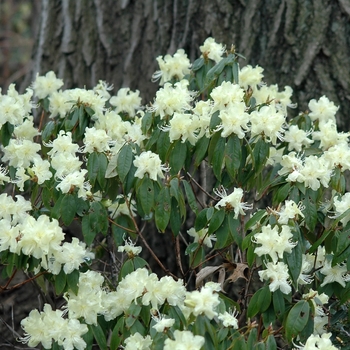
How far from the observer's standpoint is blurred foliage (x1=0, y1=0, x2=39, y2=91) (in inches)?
326

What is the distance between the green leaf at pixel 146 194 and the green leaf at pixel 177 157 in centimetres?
10

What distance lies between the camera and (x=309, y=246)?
2.41 meters

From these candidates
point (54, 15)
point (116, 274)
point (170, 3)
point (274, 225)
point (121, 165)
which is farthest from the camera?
point (54, 15)

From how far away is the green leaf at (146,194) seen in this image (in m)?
2.19

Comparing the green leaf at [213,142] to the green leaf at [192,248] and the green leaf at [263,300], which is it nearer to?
the green leaf at [192,248]

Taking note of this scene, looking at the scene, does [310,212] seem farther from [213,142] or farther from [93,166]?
[93,166]

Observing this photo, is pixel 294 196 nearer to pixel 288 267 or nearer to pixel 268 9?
pixel 288 267

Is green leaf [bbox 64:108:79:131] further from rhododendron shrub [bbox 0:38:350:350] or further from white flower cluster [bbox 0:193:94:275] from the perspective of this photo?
white flower cluster [bbox 0:193:94:275]

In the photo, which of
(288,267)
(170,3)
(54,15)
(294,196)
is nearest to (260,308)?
(288,267)

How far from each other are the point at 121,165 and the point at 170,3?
1.70m

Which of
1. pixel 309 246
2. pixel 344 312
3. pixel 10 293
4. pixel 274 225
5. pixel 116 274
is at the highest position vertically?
pixel 274 225

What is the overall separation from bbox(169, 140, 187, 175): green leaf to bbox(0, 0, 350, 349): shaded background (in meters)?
1.10

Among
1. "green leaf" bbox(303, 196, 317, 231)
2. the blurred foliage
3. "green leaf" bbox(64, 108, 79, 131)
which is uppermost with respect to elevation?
"green leaf" bbox(64, 108, 79, 131)

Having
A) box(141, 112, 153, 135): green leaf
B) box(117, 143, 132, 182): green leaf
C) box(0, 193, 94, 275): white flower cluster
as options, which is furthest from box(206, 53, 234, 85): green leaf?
box(0, 193, 94, 275): white flower cluster
